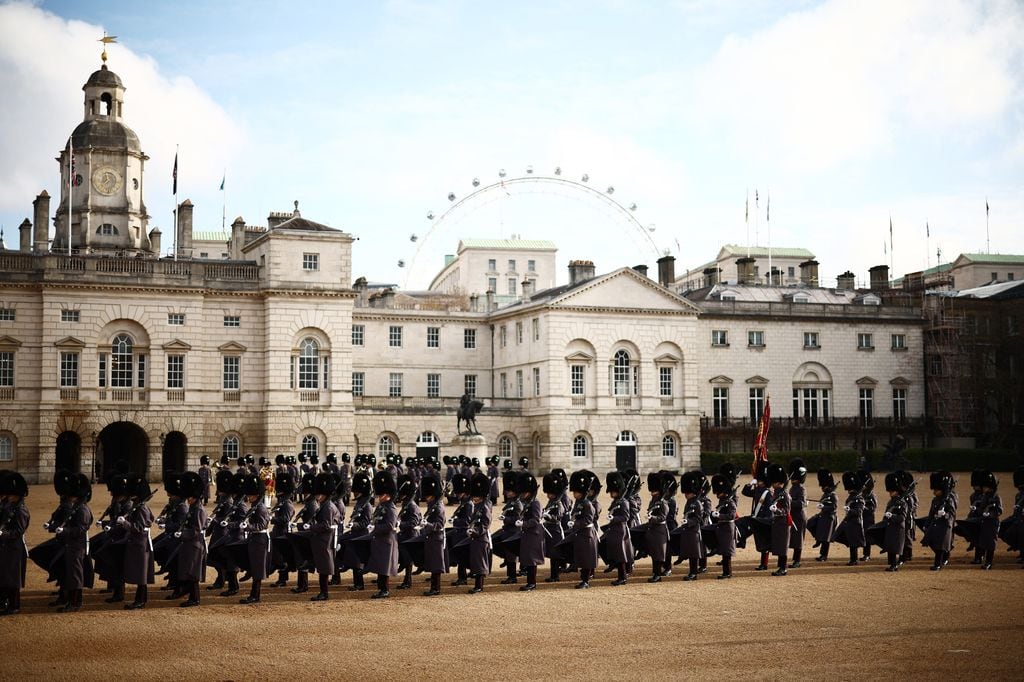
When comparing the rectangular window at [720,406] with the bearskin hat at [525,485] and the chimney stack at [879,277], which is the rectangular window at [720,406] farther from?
the bearskin hat at [525,485]

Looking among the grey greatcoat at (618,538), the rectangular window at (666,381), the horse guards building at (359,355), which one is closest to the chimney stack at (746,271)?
the horse guards building at (359,355)

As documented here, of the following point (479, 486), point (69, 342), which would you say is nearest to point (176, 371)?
point (69, 342)

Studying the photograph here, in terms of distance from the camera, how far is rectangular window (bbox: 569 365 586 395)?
5891 cm

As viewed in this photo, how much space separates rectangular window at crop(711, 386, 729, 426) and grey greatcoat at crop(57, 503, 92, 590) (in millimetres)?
49231

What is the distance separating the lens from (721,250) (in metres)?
111

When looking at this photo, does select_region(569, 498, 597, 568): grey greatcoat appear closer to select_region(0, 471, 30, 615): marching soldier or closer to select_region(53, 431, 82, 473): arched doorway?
select_region(0, 471, 30, 615): marching soldier

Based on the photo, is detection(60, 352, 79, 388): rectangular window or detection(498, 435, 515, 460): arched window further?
detection(498, 435, 515, 460): arched window

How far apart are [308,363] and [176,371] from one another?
576 centimetres

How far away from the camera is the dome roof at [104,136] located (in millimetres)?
64688

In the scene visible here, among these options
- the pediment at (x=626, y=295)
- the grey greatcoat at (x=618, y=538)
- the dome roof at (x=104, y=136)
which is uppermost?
the dome roof at (x=104, y=136)

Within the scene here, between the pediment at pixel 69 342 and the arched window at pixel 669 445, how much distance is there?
2870 centimetres

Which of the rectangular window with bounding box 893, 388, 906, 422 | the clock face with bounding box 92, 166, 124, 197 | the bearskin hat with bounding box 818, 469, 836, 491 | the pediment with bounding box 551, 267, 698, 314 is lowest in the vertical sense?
the bearskin hat with bounding box 818, 469, 836, 491

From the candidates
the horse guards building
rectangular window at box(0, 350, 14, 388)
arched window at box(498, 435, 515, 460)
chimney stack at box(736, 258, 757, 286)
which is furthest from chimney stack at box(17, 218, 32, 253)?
chimney stack at box(736, 258, 757, 286)

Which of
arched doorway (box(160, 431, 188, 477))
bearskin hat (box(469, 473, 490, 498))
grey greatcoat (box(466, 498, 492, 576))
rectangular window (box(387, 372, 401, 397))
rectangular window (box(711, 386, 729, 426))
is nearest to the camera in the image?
grey greatcoat (box(466, 498, 492, 576))
